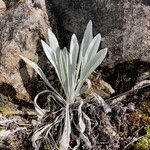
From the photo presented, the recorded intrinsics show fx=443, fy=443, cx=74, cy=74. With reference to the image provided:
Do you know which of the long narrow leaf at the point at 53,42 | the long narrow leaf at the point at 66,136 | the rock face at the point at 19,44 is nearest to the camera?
the long narrow leaf at the point at 66,136

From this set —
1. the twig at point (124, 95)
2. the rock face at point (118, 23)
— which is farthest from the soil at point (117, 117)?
the rock face at point (118, 23)

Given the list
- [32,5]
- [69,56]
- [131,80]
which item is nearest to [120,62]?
[131,80]

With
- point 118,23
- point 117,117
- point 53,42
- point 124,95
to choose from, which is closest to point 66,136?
point 117,117

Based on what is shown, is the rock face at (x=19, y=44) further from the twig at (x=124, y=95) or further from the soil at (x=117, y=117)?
the twig at (x=124, y=95)

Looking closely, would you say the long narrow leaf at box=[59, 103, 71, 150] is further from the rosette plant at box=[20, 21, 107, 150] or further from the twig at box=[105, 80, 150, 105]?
the twig at box=[105, 80, 150, 105]

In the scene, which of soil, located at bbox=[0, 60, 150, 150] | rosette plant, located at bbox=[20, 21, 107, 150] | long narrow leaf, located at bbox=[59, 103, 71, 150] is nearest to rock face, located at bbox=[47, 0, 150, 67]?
soil, located at bbox=[0, 60, 150, 150]

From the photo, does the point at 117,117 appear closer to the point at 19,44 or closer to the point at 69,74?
the point at 69,74

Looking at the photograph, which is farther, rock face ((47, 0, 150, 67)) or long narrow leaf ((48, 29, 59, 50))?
rock face ((47, 0, 150, 67))
